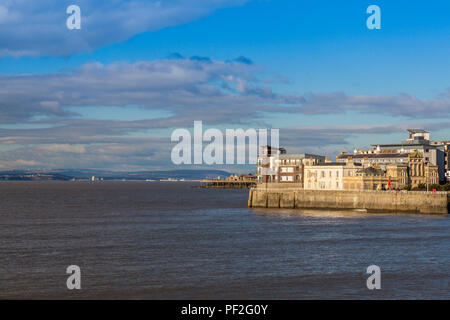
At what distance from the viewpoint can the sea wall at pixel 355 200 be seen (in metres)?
91.6

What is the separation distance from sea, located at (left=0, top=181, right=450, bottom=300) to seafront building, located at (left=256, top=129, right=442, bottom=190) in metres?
34.3

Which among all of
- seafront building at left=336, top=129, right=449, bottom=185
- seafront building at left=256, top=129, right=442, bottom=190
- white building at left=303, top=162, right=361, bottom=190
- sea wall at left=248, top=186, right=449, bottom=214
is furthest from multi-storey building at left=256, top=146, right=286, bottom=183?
sea wall at left=248, top=186, right=449, bottom=214

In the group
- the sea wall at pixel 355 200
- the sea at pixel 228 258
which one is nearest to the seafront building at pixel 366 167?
the sea wall at pixel 355 200

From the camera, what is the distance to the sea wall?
91.6 meters

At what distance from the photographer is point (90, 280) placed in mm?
39781

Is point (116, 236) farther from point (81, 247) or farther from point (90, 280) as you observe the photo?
point (90, 280)

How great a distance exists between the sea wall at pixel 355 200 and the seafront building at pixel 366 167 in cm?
926

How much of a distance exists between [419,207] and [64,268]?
66566 millimetres

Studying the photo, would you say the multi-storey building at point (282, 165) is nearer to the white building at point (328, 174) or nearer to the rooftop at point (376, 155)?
the rooftop at point (376, 155)

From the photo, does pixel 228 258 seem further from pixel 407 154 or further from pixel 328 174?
pixel 407 154

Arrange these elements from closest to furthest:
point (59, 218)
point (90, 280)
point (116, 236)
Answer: point (90, 280) → point (116, 236) → point (59, 218)

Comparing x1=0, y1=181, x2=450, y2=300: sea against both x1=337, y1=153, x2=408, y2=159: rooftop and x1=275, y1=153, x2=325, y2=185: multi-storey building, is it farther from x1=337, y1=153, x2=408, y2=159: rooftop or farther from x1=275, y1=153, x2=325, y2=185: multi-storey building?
x1=275, y1=153, x2=325, y2=185: multi-storey building

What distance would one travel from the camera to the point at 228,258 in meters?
48.5
